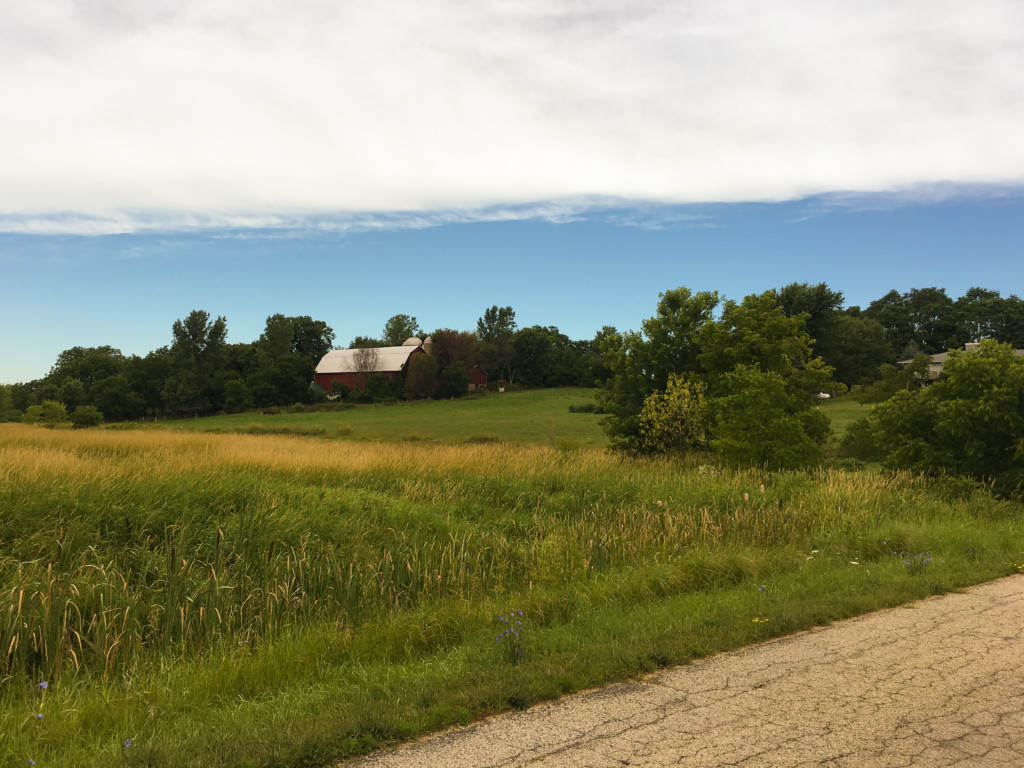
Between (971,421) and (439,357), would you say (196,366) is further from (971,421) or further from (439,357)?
(971,421)

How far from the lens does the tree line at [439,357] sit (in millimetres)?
73625

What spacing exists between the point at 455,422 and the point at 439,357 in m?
37.4

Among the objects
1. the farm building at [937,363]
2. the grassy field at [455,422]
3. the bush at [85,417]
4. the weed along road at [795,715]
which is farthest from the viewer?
the bush at [85,417]

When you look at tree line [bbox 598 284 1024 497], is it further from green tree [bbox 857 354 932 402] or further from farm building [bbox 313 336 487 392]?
farm building [bbox 313 336 487 392]

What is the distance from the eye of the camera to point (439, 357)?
94438 millimetres

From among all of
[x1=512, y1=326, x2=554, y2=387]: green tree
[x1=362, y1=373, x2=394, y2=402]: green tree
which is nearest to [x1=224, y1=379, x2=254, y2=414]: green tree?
[x1=362, y1=373, x2=394, y2=402]: green tree

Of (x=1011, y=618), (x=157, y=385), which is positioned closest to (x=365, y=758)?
(x=1011, y=618)

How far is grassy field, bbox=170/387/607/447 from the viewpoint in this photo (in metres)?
46.3

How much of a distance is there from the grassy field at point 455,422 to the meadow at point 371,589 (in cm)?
2029

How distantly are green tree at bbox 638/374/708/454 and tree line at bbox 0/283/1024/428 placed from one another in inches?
112

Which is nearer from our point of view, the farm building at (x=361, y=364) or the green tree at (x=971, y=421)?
the green tree at (x=971, y=421)

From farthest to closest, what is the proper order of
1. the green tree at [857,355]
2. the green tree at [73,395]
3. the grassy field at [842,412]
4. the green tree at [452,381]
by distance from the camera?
1. the green tree at [452,381]
2. the green tree at [73,395]
3. the green tree at [857,355]
4. the grassy field at [842,412]

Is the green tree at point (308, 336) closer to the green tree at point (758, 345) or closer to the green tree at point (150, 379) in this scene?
the green tree at point (150, 379)

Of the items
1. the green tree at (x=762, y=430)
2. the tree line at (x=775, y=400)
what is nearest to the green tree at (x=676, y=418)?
the tree line at (x=775, y=400)
